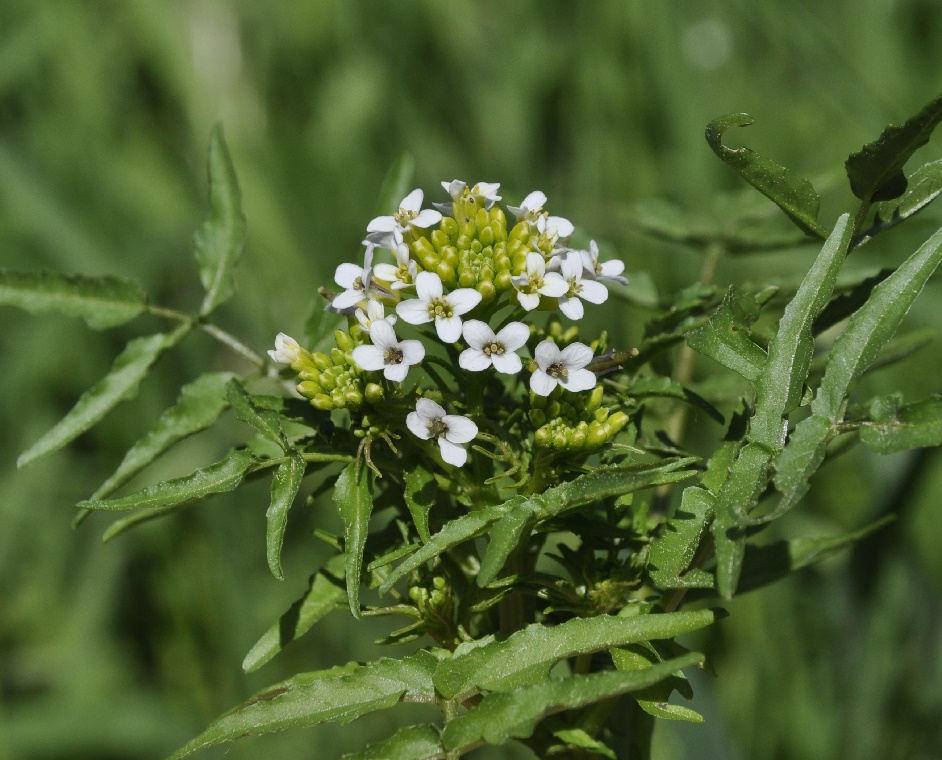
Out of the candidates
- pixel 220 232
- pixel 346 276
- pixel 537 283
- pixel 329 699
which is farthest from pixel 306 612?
pixel 220 232

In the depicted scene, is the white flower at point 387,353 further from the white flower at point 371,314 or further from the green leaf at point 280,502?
the green leaf at point 280,502

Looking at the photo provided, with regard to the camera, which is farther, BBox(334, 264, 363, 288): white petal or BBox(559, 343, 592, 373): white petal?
BBox(334, 264, 363, 288): white petal

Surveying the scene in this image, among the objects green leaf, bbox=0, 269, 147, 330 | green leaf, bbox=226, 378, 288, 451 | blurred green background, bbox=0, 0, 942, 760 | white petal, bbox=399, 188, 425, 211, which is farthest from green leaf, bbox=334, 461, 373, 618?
blurred green background, bbox=0, 0, 942, 760

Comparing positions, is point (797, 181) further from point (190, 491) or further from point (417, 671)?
point (190, 491)

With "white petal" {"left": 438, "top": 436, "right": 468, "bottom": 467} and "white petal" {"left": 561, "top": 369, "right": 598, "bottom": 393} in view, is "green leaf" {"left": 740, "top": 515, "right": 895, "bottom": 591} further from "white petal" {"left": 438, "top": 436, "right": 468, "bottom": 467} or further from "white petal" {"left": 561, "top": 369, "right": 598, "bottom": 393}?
"white petal" {"left": 438, "top": 436, "right": 468, "bottom": 467}

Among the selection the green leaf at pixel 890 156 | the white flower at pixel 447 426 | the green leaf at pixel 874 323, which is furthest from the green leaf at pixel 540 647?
the green leaf at pixel 890 156

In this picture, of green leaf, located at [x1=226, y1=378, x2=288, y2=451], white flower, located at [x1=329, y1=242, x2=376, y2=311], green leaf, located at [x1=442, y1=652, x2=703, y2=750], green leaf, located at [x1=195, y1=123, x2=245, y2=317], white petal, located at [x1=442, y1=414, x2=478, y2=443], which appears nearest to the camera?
green leaf, located at [x1=442, y1=652, x2=703, y2=750]

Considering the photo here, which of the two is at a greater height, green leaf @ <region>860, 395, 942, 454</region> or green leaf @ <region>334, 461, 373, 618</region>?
green leaf @ <region>860, 395, 942, 454</region>

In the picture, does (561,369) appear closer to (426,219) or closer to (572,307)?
(572,307)
